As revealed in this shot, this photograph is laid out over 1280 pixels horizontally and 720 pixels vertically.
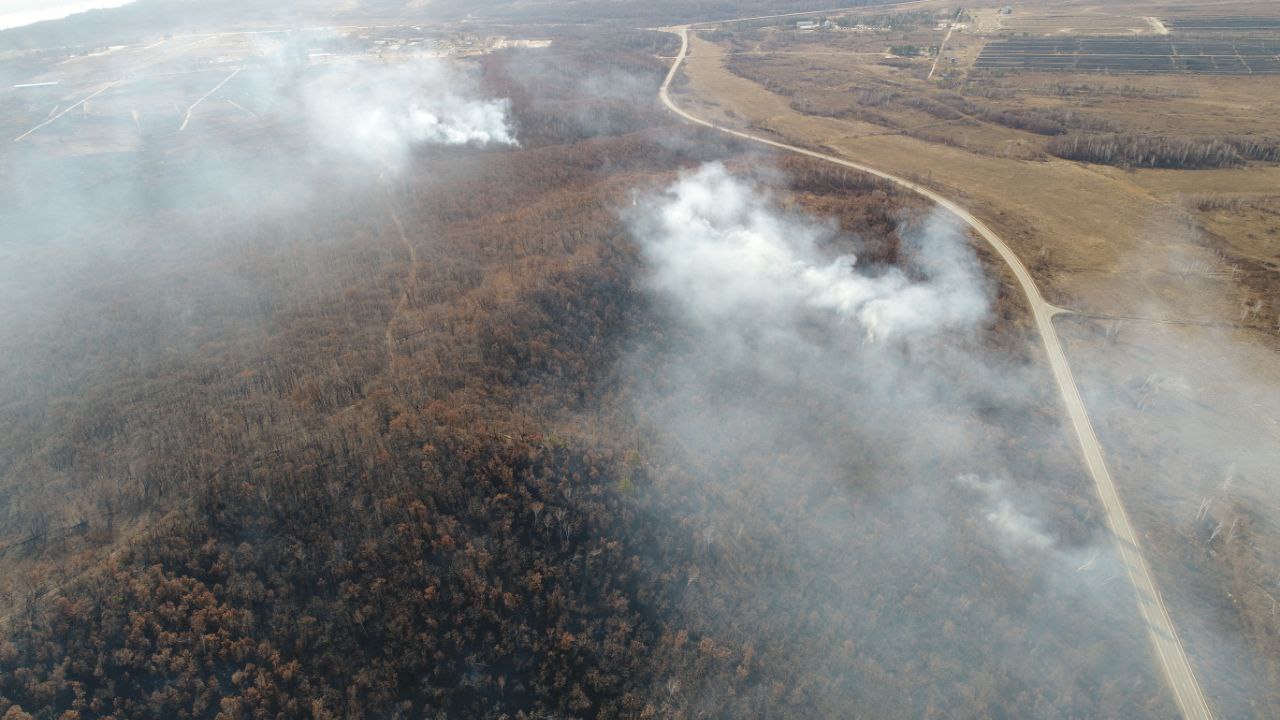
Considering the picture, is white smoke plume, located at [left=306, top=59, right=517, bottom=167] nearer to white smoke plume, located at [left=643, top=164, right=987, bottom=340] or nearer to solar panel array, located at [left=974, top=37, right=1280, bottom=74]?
white smoke plume, located at [left=643, top=164, right=987, bottom=340]

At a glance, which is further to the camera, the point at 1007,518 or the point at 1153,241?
the point at 1153,241

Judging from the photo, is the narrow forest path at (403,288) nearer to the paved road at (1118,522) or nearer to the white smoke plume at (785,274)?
the white smoke plume at (785,274)

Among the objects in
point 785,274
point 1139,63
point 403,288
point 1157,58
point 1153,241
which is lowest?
point 1153,241

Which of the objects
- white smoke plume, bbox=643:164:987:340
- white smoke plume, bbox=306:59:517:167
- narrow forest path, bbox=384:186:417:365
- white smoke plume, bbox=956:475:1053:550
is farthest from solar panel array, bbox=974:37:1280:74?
white smoke plume, bbox=956:475:1053:550

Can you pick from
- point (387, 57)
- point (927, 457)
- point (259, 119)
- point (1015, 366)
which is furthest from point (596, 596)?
point (387, 57)

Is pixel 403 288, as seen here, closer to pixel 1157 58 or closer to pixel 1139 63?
pixel 1139 63

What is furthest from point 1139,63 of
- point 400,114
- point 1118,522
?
point 400,114
